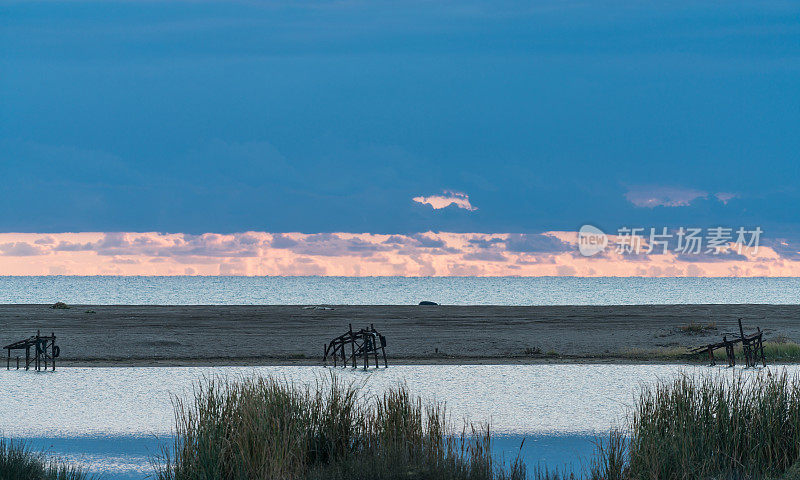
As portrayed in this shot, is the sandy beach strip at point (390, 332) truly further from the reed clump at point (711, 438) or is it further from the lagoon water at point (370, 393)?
the reed clump at point (711, 438)

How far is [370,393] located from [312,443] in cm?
912

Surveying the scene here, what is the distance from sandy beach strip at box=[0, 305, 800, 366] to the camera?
33.2m

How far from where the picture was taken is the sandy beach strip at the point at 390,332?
109ft

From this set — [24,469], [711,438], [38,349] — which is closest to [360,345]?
[38,349]

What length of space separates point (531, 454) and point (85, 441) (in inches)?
325

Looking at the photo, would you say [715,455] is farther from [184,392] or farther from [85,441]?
[184,392]

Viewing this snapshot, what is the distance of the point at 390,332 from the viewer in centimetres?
4462

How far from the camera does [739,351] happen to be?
31609 mm

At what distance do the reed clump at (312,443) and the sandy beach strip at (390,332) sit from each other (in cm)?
1871

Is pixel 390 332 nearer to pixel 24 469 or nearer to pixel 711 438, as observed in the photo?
pixel 24 469

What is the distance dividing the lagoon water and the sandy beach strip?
3.56 metres

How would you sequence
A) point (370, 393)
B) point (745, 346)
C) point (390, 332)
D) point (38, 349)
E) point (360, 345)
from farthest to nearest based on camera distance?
point (390, 332)
point (360, 345)
point (745, 346)
point (38, 349)
point (370, 393)

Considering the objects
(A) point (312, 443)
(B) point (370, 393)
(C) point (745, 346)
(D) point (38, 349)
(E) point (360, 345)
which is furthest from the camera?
(E) point (360, 345)


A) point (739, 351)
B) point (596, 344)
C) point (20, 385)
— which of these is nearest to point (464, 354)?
point (596, 344)
